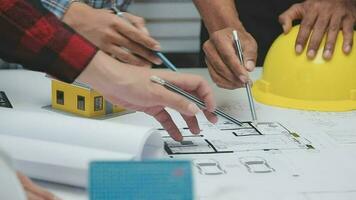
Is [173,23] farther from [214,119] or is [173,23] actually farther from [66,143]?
[66,143]

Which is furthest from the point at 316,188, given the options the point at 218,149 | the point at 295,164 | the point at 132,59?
the point at 132,59

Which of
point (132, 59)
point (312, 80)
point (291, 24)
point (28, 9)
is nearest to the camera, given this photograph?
point (28, 9)

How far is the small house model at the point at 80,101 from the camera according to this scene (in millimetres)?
1140

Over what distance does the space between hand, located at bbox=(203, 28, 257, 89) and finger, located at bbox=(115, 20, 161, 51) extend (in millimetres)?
177

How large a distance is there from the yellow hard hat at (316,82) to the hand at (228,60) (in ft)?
0.30

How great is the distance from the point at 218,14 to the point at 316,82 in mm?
347

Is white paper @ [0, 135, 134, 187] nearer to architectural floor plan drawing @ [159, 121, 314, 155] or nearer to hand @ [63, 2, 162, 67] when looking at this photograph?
architectural floor plan drawing @ [159, 121, 314, 155]

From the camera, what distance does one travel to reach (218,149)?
3.31ft

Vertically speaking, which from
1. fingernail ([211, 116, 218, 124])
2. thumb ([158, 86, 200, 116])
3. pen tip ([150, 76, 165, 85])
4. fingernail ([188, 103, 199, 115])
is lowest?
fingernail ([211, 116, 218, 124])

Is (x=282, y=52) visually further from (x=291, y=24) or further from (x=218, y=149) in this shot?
(x=218, y=149)

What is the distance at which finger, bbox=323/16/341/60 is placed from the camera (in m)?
1.30

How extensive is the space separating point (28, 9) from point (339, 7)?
88 cm

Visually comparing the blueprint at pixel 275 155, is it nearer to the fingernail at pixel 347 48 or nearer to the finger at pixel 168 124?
the finger at pixel 168 124

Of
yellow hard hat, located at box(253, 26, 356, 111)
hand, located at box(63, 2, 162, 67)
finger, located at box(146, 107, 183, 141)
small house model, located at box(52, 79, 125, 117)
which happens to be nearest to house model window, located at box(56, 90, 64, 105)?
small house model, located at box(52, 79, 125, 117)
